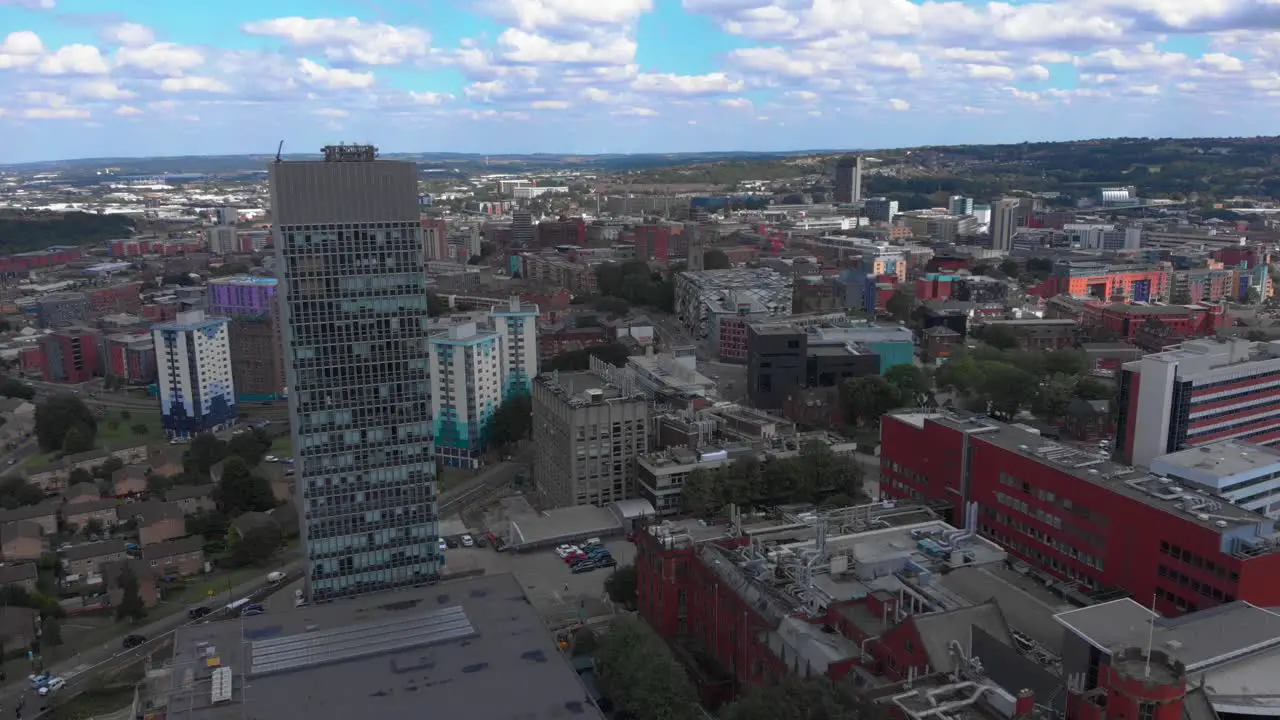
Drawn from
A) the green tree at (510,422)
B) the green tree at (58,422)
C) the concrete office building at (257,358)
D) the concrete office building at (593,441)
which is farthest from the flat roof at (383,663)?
the concrete office building at (257,358)

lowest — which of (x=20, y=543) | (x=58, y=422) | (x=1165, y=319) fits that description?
(x=20, y=543)

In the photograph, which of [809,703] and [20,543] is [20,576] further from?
[809,703]

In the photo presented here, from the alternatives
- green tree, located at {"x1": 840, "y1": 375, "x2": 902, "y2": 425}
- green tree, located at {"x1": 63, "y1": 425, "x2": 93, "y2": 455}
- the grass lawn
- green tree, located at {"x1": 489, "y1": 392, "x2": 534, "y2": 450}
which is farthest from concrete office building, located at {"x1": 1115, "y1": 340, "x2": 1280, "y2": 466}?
green tree, located at {"x1": 63, "y1": 425, "x2": 93, "y2": 455}

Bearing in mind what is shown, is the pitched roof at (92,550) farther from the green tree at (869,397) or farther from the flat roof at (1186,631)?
the green tree at (869,397)

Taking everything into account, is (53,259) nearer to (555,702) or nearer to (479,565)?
(479,565)

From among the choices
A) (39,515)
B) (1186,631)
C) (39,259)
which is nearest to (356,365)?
(1186,631)

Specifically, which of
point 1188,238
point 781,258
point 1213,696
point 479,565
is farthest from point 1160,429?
point 1188,238
